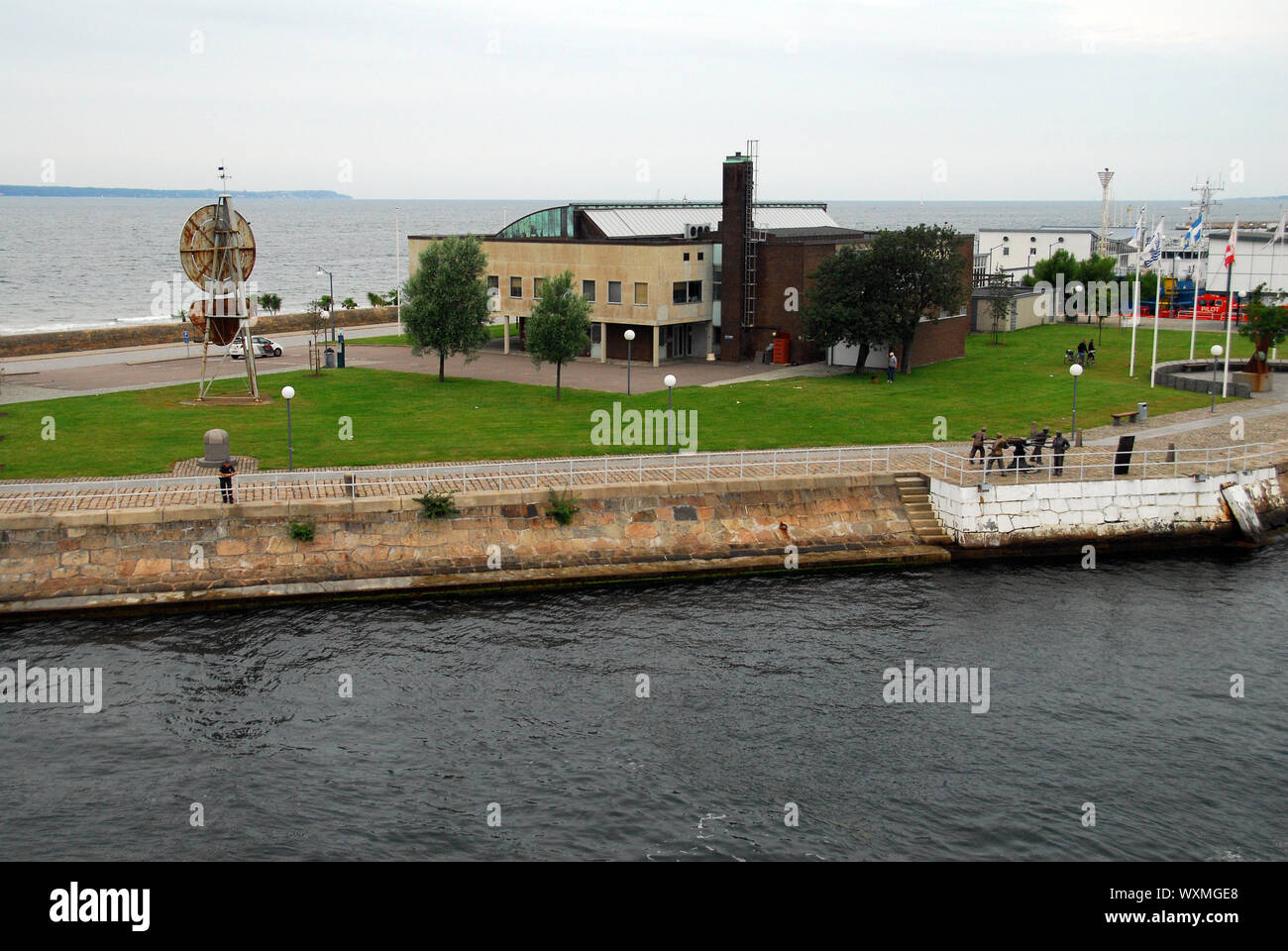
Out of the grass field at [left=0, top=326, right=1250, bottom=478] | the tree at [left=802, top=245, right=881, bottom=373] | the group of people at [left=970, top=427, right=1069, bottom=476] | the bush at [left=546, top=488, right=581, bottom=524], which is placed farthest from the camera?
A: the tree at [left=802, top=245, right=881, bottom=373]

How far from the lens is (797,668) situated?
1109 inches

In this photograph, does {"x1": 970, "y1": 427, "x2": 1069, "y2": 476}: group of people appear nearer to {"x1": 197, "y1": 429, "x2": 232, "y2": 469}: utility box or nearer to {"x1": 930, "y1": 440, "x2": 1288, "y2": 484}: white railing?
{"x1": 930, "y1": 440, "x2": 1288, "y2": 484}: white railing

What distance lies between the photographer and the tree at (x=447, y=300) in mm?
53719

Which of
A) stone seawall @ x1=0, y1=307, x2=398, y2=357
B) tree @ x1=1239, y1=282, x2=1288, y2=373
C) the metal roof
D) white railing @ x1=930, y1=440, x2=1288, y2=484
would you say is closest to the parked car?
stone seawall @ x1=0, y1=307, x2=398, y2=357

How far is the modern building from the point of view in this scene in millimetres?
60312

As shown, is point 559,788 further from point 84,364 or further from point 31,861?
point 84,364

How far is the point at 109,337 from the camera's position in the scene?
6656 cm

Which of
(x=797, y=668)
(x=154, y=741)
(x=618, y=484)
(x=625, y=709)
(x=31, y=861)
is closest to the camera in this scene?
(x=31, y=861)

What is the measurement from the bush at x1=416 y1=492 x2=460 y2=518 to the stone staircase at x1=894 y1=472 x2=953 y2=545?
14140 mm

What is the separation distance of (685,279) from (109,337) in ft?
105

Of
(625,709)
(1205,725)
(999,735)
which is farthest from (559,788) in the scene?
(1205,725)

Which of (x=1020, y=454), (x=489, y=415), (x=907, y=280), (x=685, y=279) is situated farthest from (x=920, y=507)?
(x=685, y=279)

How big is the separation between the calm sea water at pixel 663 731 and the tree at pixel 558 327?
61.3ft
